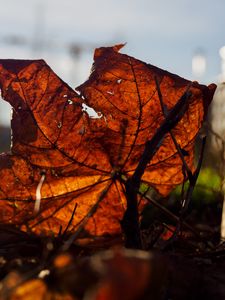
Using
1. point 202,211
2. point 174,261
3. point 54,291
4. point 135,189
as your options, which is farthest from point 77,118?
point 202,211

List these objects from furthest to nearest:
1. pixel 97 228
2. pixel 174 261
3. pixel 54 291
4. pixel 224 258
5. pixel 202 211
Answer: pixel 202 211
pixel 97 228
pixel 224 258
pixel 174 261
pixel 54 291

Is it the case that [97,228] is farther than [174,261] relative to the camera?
Yes

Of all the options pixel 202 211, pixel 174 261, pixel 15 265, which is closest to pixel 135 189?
pixel 174 261

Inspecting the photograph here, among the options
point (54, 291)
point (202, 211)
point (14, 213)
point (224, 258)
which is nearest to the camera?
point (54, 291)

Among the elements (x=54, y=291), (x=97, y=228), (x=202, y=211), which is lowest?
(x=202, y=211)

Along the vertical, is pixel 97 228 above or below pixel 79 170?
below

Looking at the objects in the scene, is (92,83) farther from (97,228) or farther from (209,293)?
(209,293)
